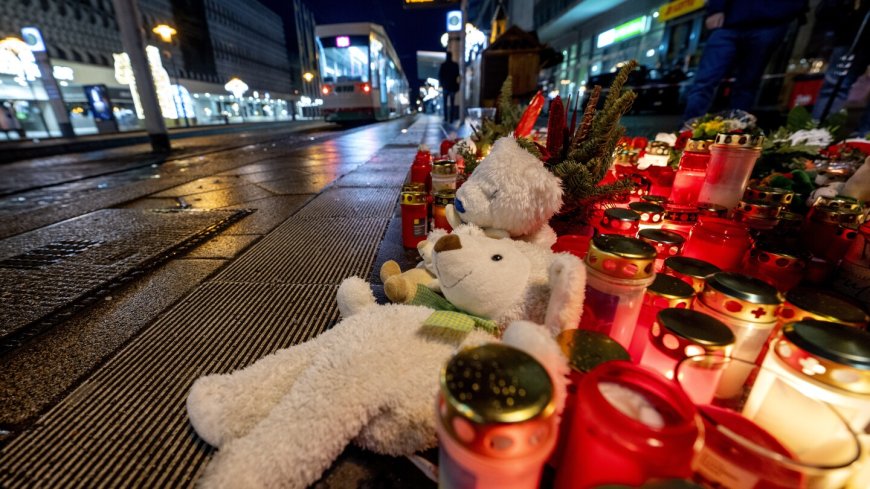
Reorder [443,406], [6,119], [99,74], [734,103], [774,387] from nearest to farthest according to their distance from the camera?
[443,406]
[774,387]
[734,103]
[6,119]
[99,74]

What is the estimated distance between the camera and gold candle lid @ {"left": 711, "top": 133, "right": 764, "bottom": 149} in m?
1.21

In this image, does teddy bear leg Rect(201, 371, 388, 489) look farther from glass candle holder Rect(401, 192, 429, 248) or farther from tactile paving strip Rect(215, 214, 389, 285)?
glass candle holder Rect(401, 192, 429, 248)

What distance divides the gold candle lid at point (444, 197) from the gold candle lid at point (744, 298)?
878mm

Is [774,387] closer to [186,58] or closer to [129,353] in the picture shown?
[129,353]

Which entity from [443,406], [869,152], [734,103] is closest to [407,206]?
[443,406]

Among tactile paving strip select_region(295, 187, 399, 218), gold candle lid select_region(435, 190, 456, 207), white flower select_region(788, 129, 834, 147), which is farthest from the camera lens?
tactile paving strip select_region(295, 187, 399, 218)

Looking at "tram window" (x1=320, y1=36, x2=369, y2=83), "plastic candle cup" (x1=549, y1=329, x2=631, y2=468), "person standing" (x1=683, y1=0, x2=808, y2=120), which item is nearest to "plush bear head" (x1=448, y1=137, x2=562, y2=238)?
"plastic candle cup" (x1=549, y1=329, x2=631, y2=468)

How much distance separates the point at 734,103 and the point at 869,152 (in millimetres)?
2193

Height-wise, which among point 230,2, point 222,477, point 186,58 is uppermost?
point 230,2

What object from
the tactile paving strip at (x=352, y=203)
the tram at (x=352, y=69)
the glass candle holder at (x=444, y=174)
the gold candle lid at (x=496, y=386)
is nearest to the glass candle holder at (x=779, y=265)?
the gold candle lid at (x=496, y=386)

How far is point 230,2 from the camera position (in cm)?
2972

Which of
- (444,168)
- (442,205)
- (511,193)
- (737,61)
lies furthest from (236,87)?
(511,193)

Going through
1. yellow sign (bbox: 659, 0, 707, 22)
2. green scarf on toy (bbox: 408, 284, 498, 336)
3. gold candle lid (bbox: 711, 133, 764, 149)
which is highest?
yellow sign (bbox: 659, 0, 707, 22)

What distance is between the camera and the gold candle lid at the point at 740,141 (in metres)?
1.21
